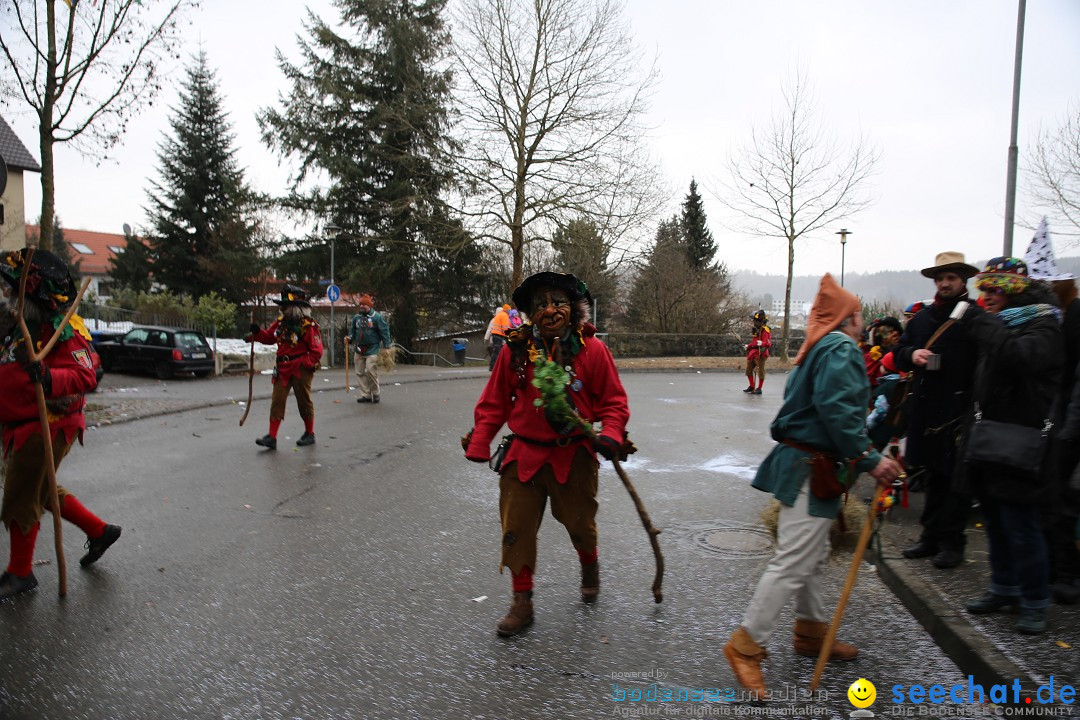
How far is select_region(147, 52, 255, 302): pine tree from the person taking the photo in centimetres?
3769

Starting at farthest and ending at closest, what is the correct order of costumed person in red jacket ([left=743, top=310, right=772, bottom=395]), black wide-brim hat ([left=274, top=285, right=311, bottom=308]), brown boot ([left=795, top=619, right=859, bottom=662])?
costumed person in red jacket ([left=743, top=310, right=772, bottom=395]) < black wide-brim hat ([left=274, top=285, right=311, bottom=308]) < brown boot ([left=795, top=619, right=859, bottom=662])

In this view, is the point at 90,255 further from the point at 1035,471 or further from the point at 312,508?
the point at 1035,471

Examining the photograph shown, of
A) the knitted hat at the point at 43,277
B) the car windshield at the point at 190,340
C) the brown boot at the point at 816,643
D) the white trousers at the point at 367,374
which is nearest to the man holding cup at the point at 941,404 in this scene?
the brown boot at the point at 816,643

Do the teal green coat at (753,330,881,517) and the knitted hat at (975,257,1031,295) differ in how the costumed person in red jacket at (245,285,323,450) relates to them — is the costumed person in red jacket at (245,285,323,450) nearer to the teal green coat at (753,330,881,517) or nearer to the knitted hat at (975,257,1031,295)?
the teal green coat at (753,330,881,517)

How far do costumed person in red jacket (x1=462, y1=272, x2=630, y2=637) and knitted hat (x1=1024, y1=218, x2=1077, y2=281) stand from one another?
2.67 meters

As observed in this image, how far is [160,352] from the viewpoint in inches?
763

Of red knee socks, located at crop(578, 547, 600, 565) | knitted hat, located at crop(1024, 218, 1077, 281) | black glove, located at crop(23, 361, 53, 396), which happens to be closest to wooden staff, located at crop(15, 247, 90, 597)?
black glove, located at crop(23, 361, 53, 396)

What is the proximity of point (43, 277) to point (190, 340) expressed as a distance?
54.1 feet

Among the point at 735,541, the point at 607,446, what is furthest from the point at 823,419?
the point at 735,541

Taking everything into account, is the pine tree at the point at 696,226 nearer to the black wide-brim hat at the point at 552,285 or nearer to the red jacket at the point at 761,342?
the red jacket at the point at 761,342

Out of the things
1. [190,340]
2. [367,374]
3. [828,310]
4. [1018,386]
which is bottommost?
[367,374]

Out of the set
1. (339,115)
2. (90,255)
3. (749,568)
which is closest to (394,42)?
(339,115)

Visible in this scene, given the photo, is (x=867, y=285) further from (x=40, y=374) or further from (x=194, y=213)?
(x=40, y=374)

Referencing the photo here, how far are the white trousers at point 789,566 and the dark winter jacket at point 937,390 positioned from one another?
197cm
